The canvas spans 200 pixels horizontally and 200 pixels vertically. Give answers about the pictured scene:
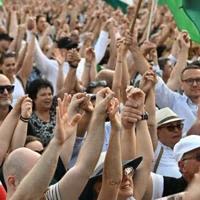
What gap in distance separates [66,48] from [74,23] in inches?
179

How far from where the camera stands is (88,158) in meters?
3.80

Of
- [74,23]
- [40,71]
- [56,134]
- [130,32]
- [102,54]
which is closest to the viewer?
[56,134]

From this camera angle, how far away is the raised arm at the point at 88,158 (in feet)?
12.2

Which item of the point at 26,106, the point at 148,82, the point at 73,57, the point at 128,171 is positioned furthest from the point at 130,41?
the point at 128,171

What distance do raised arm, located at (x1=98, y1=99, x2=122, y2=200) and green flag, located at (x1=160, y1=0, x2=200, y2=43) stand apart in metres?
2.24

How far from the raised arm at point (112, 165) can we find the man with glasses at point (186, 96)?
2.46 metres

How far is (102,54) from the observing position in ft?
31.7

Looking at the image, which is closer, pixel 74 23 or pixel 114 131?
pixel 114 131

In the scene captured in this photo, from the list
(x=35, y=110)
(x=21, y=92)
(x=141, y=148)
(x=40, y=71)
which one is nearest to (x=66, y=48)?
(x=40, y=71)

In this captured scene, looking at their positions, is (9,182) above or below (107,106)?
below

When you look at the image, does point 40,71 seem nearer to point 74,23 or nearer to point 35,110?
point 35,110

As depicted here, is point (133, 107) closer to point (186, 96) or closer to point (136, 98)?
Answer: point (136, 98)

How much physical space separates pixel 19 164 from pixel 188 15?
9.20 feet

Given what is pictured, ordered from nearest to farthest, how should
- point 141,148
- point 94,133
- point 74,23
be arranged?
1. point 94,133
2. point 141,148
3. point 74,23
